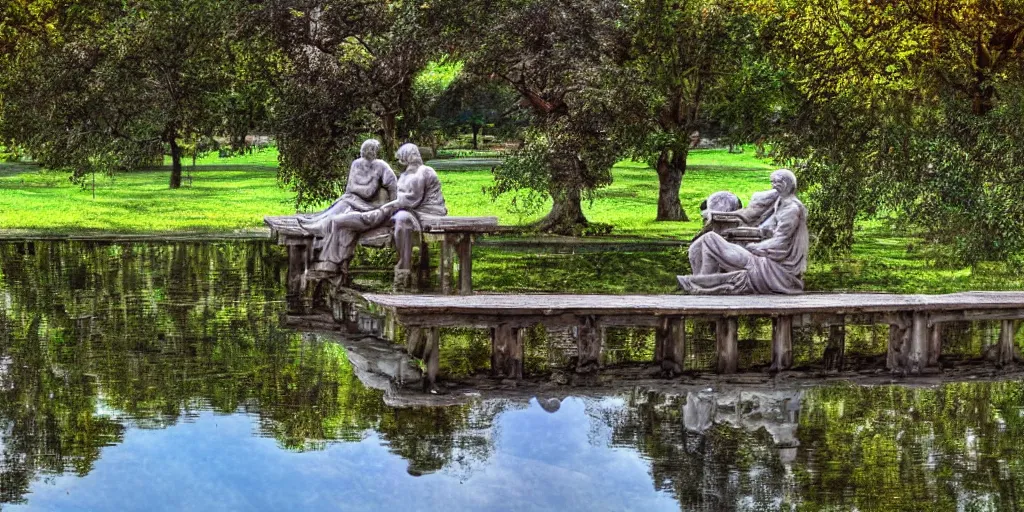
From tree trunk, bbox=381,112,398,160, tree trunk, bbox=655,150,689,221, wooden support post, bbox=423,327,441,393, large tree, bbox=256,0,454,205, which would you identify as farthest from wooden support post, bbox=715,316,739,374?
tree trunk, bbox=655,150,689,221

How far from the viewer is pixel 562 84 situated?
85.9ft

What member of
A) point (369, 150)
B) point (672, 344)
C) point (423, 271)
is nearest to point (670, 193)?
point (423, 271)

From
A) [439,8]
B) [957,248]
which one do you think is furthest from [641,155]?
[957,248]

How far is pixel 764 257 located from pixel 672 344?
1.83 m

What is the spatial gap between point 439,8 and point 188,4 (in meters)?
9.06

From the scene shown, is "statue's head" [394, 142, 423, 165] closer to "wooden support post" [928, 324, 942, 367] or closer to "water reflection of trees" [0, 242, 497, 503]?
"water reflection of trees" [0, 242, 497, 503]

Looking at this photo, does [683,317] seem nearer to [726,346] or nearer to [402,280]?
[726,346]

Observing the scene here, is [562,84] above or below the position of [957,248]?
above

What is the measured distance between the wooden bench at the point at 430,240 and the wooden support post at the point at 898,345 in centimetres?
487

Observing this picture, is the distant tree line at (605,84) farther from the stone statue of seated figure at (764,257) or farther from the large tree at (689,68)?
the stone statue of seated figure at (764,257)

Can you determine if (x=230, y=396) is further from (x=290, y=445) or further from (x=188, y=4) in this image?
(x=188, y=4)

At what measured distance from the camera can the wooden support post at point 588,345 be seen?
13016mm

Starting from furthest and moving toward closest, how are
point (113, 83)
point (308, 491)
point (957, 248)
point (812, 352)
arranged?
point (113, 83), point (957, 248), point (812, 352), point (308, 491)

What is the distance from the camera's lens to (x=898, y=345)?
14.1 metres
